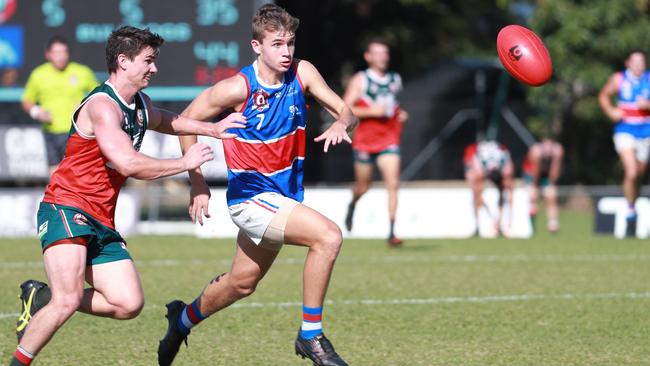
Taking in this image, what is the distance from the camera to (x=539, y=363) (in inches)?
259

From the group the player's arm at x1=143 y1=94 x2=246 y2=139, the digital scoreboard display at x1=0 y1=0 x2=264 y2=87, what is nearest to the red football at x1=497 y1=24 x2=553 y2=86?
the player's arm at x1=143 y1=94 x2=246 y2=139

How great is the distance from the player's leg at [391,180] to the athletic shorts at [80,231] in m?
7.63

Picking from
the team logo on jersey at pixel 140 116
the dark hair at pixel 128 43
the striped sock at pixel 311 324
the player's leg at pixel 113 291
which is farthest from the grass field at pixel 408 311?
the dark hair at pixel 128 43

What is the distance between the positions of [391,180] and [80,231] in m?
7.94

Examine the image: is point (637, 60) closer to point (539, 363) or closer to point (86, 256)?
point (539, 363)

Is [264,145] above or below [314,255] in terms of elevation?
above

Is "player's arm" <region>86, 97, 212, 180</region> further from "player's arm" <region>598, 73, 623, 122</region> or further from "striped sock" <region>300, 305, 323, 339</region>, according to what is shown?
"player's arm" <region>598, 73, 623, 122</region>

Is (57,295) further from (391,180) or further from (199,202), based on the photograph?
(391,180)

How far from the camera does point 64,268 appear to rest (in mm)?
5652

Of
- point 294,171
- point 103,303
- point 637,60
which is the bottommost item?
point 103,303

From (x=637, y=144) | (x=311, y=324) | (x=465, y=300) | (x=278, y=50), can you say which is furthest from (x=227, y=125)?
(x=637, y=144)

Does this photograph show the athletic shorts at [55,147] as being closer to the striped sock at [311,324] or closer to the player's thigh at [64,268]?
the striped sock at [311,324]

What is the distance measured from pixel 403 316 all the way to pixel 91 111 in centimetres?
335

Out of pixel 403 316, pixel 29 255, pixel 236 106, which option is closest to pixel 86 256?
pixel 236 106
